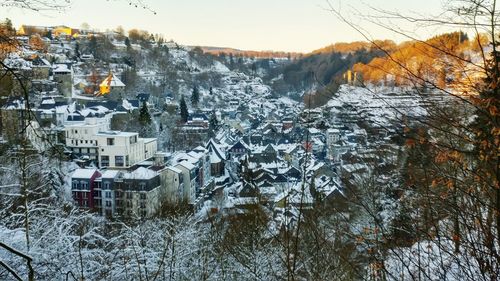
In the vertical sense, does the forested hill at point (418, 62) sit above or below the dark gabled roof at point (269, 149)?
above

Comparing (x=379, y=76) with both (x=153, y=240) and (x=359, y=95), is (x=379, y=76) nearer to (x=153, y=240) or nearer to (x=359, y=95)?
(x=359, y=95)

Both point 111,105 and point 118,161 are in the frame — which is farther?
point 111,105

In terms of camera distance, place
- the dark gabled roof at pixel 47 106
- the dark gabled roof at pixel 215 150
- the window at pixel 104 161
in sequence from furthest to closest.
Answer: the dark gabled roof at pixel 47 106
the dark gabled roof at pixel 215 150
the window at pixel 104 161

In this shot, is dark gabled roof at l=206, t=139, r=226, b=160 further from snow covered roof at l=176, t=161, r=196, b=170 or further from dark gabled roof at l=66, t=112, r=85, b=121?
dark gabled roof at l=66, t=112, r=85, b=121

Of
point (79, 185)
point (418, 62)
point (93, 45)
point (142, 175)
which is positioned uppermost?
point (93, 45)

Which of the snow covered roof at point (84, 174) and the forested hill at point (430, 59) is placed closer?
the forested hill at point (430, 59)

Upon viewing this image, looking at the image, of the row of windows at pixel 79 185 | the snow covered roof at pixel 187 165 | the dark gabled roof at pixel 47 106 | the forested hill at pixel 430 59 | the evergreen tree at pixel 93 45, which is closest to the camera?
the forested hill at pixel 430 59

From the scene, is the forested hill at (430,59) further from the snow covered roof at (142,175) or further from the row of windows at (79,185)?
the row of windows at (79,185)

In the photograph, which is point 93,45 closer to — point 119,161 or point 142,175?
point 119,161

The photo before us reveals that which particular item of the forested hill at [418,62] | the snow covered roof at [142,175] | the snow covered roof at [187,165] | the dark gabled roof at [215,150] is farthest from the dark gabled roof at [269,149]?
the forested hill at [418,62]

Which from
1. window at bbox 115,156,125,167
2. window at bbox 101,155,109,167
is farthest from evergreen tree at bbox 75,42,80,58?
window at bbox 115,156,125,167

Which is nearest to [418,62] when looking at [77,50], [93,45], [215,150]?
[215,150]
